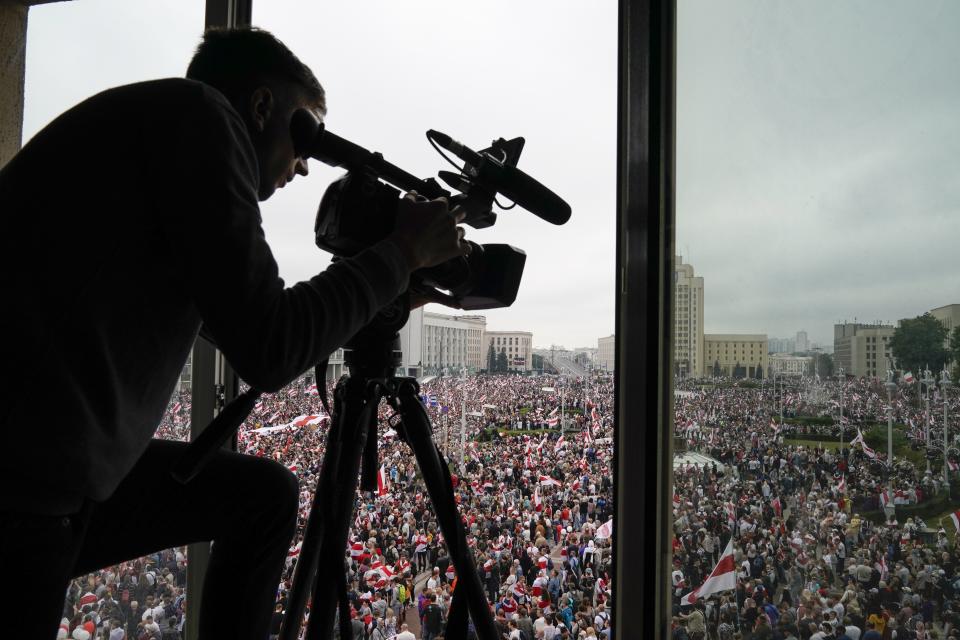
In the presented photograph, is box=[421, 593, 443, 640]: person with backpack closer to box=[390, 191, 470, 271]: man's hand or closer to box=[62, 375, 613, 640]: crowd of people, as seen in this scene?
box=[62, 375, 613, 640]: crowd of people

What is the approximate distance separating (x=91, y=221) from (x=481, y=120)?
1012mm

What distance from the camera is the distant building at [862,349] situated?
622 millimetres

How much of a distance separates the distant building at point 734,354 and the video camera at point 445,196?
363 mm

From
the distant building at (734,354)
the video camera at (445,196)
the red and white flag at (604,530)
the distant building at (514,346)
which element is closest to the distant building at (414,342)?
the distant building at (514,346)

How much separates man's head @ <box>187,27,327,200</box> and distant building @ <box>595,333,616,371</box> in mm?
755

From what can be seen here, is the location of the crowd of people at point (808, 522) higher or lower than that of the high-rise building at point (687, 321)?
lower

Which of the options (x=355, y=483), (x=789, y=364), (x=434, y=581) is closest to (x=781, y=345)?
(x=789, y=364)

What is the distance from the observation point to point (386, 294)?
66 centimetres

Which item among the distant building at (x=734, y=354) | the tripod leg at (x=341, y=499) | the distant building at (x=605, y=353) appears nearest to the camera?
the tripod leg at (x=341, y=499)

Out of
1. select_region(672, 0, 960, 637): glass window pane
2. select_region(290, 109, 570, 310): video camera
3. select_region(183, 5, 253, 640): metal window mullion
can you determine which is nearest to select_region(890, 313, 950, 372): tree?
select_region(672, 0, 960, 637): glass window pane

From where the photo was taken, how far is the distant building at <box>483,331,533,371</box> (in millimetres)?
1335

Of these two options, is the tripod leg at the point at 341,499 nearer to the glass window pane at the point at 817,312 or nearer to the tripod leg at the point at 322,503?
the tripod leg at the point at 322,503

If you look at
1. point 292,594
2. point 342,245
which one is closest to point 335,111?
point 342,245

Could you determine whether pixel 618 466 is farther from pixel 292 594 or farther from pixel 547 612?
pixel 292 594
